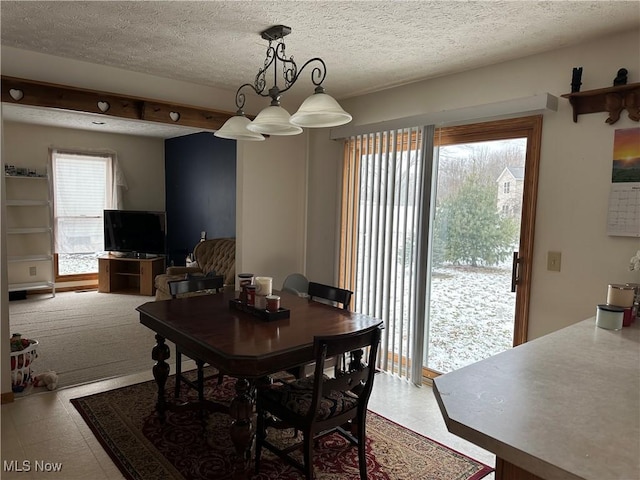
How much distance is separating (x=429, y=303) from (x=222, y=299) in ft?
5.49

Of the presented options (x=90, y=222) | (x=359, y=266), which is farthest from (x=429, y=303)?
(x=90, y=222)

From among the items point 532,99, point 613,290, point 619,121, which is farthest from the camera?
point 532,99

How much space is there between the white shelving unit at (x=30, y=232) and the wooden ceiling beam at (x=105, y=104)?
152 inches

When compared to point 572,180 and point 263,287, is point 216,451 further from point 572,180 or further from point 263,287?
point 572,180

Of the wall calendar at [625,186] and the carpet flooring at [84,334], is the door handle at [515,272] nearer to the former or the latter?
the wall calendar at [625,186]

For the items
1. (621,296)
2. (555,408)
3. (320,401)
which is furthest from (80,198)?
(555,408)

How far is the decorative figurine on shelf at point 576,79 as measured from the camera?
102 inches

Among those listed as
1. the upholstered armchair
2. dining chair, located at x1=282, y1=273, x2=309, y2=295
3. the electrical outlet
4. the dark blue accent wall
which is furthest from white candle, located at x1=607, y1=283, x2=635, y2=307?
the dark blue accent wall

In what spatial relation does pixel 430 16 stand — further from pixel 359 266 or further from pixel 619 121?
pixel 359 266

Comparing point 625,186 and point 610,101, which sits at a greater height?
point 610,101

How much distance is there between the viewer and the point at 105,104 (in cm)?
327

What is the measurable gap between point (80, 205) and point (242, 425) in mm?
6235

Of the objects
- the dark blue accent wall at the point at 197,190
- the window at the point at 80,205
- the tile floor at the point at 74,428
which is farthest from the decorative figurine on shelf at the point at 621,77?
the window at the point at 80,205

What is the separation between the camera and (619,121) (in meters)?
2.49
